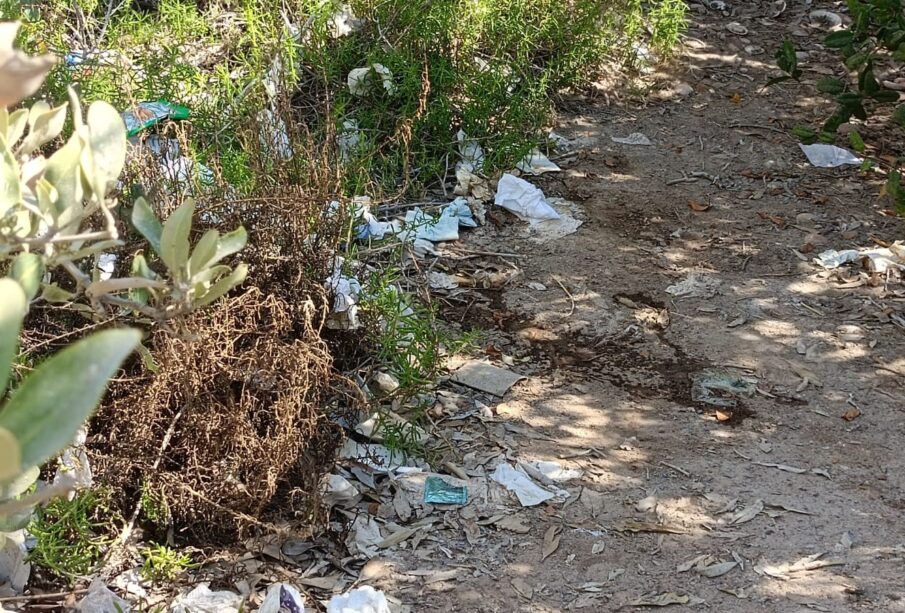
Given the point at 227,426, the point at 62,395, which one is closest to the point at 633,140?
the point at 227,426

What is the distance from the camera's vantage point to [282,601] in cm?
244

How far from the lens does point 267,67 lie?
179 inches

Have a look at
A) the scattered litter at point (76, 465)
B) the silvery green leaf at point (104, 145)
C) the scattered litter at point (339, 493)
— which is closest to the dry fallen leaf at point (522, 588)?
the scattered litter at point (339, 493)

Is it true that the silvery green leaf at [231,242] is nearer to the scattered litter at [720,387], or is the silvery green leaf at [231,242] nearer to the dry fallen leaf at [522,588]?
the dry fallen leaf at [522,588]

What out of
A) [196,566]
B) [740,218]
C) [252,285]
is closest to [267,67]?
[252,285]

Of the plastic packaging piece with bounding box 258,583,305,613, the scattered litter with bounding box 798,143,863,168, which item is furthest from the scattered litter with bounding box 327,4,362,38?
the plastic packaging piece with bounding box 258,583,305,613

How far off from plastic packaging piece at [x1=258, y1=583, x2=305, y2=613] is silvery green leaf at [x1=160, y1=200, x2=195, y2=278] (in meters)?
1.21

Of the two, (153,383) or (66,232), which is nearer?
(66,232)

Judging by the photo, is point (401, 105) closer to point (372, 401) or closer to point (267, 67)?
point (267, 67)

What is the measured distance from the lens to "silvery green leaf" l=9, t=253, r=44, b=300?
1224mm

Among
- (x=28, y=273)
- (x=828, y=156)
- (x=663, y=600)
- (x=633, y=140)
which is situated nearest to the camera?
(x=28, y=273)

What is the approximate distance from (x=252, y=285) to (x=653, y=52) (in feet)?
11.6

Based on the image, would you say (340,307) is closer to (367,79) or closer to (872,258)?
(367,79)

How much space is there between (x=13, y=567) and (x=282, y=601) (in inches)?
25.4
